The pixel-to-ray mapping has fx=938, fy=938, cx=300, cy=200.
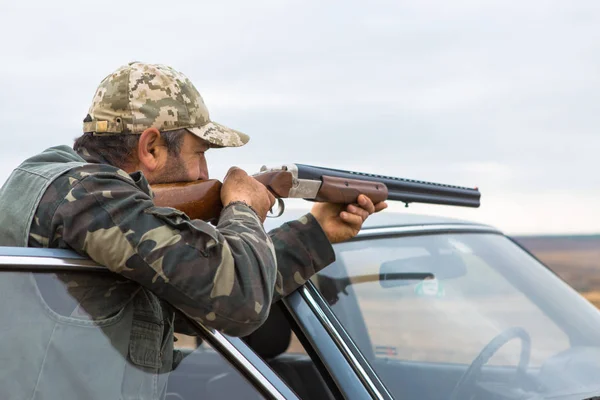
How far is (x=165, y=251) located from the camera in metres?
2.30

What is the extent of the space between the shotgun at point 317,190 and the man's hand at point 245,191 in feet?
0.11

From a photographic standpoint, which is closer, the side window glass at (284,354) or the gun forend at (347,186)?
the gun forend at (347,186)

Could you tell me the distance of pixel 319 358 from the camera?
2.86 m

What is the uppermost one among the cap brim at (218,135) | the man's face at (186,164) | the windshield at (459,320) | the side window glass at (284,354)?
the cap brim at (218,135)

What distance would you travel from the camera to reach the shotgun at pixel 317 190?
271cm

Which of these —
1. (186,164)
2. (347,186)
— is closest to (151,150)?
(186,164)

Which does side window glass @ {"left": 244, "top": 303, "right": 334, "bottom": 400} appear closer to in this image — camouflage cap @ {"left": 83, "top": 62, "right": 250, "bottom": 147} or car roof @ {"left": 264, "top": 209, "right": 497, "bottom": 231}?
car roof @ {"left": 264, "top": 209, "right": 497, "bottom": 231}

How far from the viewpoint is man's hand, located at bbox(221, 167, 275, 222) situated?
2783mm

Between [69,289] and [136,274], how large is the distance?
0.17m

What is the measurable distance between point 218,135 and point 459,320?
4.07 feet

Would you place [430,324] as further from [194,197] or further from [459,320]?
[194,197]

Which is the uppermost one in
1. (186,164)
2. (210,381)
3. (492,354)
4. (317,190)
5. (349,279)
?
(186,164)

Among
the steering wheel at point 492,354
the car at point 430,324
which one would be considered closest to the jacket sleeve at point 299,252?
the car at point 430,324

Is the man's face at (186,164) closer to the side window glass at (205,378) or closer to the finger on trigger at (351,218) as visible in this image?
the side window glass at (205,378)
